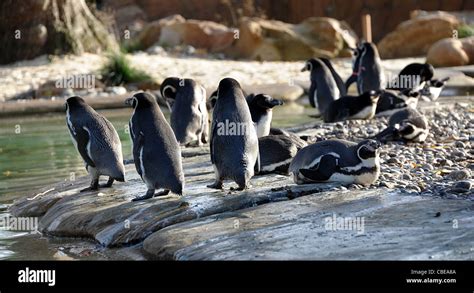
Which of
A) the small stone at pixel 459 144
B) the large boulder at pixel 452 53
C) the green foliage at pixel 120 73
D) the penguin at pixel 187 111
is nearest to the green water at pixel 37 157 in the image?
the penguin at pixel 187 111

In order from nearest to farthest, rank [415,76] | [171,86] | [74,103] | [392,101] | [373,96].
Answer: [74,103] → [171,86] → [373,96] → [392,101] → [415,76]

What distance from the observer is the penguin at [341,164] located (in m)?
6.61

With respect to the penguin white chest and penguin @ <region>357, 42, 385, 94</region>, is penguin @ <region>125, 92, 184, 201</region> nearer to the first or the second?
the penguin white chest

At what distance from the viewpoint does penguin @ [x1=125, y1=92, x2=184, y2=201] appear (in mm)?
6621

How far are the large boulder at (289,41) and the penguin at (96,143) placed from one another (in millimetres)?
13939

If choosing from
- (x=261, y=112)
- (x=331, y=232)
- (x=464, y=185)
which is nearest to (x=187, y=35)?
(x=261, y=112)

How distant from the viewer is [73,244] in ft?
21.3

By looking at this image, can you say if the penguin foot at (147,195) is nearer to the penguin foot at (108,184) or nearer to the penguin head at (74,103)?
the penguin foot at (108,184)

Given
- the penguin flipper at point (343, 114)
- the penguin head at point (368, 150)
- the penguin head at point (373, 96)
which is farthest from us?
the penguin flipper at point (343, 114)

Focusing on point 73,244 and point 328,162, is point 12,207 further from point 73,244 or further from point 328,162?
point 328,162

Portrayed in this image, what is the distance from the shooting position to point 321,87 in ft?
43.5

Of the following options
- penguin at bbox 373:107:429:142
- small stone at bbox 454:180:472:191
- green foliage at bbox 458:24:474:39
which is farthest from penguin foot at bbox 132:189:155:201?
green foliage at bbox 458:24:474:39

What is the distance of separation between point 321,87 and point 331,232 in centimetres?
802

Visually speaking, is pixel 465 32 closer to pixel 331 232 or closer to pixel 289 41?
pixel 289 41
